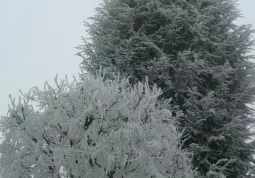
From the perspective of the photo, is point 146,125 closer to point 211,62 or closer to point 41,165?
point 41,165

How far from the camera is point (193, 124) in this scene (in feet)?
32.8

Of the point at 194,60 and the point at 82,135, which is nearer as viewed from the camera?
the point at 82,135

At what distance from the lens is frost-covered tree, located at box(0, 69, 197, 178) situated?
19.4ft

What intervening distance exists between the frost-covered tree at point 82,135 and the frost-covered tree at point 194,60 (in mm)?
3491

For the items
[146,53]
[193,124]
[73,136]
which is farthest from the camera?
[146,53]

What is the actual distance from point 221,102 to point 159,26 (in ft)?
10.5

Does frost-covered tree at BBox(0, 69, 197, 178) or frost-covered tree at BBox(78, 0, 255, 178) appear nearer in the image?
frost-covered tree at BBox(0, 69, 197, 178)

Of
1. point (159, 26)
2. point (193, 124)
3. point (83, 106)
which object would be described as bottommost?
point (193, 124)

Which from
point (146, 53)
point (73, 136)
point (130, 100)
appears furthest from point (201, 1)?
point (73, 136)

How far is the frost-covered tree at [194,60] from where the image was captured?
1006cm

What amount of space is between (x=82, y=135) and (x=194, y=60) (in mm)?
5411

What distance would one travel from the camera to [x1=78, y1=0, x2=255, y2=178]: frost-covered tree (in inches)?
396

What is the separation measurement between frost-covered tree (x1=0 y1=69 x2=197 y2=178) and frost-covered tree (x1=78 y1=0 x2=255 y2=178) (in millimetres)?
3491

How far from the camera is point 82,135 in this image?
5.98 meters
